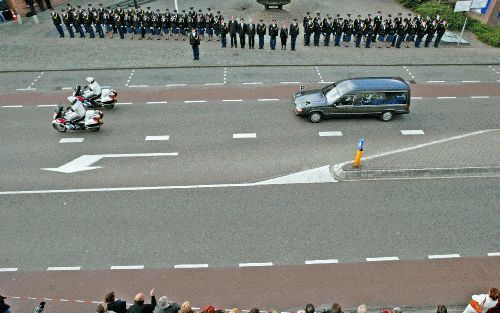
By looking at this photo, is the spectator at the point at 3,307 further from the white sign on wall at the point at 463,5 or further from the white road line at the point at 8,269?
the white sign on wall at the point at 463,5

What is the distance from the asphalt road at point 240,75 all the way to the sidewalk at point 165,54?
58cm

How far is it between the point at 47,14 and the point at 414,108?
2473 cm

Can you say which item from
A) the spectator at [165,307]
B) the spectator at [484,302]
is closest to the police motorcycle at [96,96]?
the spectator at [165,307]

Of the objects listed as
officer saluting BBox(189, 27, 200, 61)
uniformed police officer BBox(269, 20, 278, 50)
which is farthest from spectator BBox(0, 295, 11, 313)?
uniformed police officer BBox(269, 20, 278, 50)

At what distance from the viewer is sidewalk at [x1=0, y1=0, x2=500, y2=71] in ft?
71.2

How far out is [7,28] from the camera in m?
25.8

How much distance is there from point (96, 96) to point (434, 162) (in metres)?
13.6

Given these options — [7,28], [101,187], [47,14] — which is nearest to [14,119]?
[101,187]

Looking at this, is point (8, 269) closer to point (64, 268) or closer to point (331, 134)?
point (64, 268)

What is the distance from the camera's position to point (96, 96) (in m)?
17.4

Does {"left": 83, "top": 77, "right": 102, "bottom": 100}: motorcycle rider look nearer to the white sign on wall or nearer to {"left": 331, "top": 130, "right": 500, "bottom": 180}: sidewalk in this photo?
{"left": 331, "top": 130, "right": 500, "bottom": 180}: sidewalk

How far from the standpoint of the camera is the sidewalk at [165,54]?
2169 centimetres

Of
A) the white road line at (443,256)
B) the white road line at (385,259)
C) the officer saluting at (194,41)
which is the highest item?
the officer saluting at (194,41)

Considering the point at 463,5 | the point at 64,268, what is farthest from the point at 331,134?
the point at 463,5
